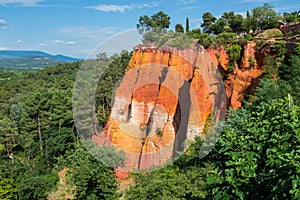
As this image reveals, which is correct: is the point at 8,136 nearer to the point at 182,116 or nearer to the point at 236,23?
the point at 182,116

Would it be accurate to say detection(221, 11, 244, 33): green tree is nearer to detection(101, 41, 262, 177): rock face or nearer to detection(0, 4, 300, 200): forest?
detection(0, 4, 300, 200): forest

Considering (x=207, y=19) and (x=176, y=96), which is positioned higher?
(x=207, y=19)

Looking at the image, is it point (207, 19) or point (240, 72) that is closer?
point (240, 72)

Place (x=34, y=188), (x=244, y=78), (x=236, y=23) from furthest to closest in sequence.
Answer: (x=236, y=23) < (x=34, y=188) < (x=244, y=78)

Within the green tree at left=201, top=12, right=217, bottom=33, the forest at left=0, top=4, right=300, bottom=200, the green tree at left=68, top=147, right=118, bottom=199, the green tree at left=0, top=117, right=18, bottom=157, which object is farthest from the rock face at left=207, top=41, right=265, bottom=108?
the green tree at left=0, top=117, right=18, bottom=157

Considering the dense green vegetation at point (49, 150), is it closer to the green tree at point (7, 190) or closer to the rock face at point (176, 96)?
the green tree at point (7, 190)

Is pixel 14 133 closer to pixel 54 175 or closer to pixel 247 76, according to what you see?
pixel 54 175

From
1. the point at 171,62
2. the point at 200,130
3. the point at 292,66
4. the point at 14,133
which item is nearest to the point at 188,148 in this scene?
the point at 200,130

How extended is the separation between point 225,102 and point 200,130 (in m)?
2.17

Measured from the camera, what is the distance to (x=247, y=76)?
15234mm

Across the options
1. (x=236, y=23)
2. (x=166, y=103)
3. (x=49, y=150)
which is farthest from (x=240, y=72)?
(x=49, y=150)

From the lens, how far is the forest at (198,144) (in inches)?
140

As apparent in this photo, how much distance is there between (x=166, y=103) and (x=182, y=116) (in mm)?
1194

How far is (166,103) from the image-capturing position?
16469 mm
